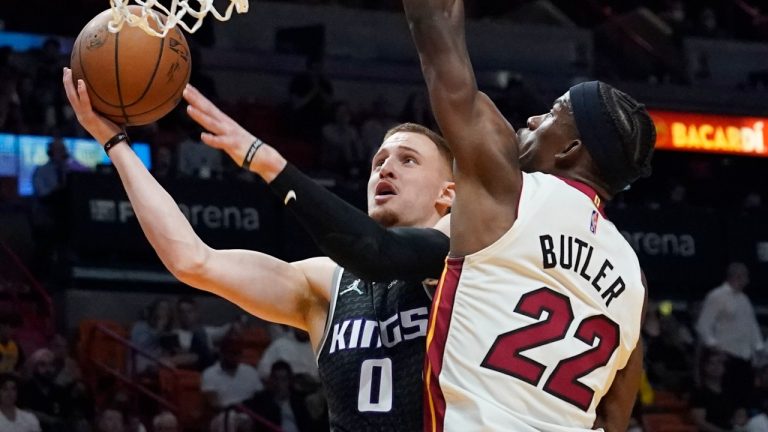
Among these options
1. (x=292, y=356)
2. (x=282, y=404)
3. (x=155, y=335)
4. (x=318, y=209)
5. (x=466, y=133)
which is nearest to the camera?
(x=466, y=133)

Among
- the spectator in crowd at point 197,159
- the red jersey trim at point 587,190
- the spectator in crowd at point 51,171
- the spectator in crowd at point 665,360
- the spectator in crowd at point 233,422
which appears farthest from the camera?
the spectator in crowd at point 197,159

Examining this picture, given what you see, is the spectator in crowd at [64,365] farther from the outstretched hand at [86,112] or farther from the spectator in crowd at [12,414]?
the outstretched hand at [86,112]

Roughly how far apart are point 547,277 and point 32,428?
638cm

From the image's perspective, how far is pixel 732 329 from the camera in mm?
11844

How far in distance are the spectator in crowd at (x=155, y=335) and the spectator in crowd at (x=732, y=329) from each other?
4.54 meters

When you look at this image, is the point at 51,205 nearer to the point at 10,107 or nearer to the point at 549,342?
the point at 10,107

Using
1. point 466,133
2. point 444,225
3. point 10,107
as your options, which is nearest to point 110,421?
point 10,107

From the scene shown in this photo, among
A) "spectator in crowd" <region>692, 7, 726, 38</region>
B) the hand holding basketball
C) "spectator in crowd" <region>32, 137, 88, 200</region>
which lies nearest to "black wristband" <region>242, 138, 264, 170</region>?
the hand holding basketball

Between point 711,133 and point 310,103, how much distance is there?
4.15 meters

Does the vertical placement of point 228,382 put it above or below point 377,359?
below

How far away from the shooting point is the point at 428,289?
4137 millimetres

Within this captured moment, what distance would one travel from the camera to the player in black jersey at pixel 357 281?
399cm

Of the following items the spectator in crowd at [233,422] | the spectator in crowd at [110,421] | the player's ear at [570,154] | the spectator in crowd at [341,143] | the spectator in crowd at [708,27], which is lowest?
the spectator in crowd at [233,422]

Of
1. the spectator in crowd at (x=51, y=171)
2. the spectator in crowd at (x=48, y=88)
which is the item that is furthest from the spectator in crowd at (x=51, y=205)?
the spectator in crowd at (x=48, y=88)
